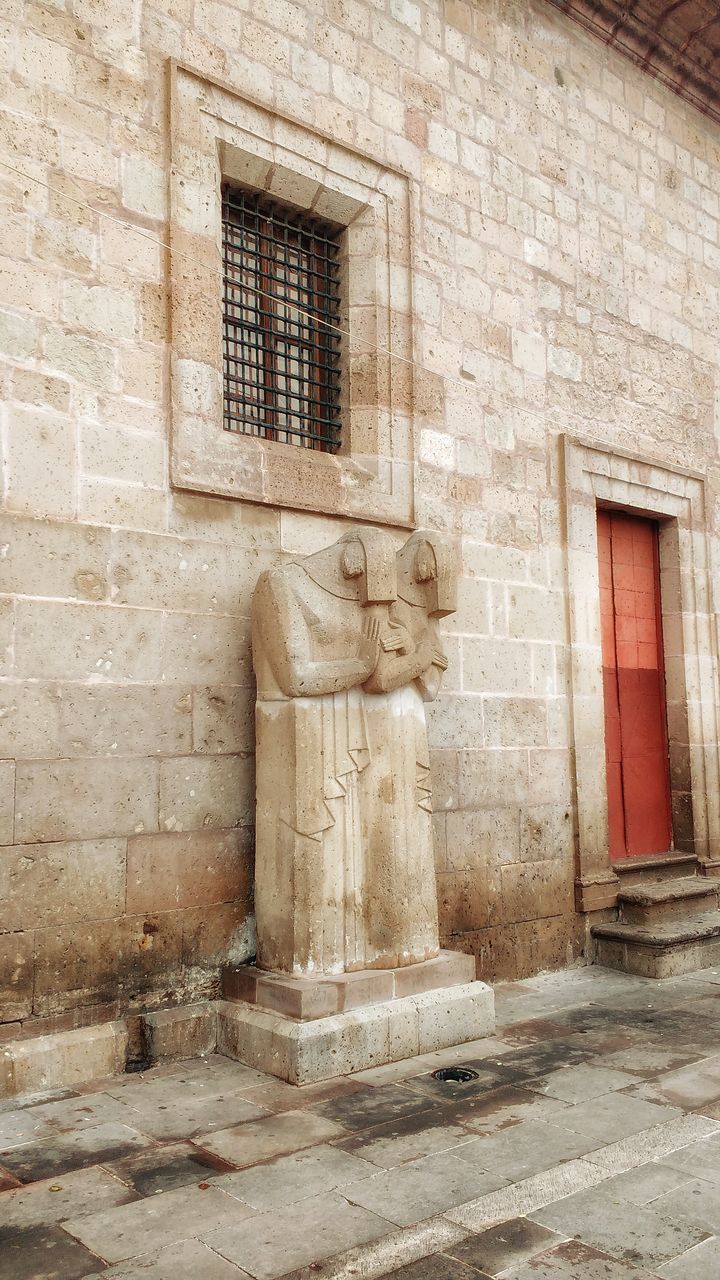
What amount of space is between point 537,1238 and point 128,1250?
0.96 m

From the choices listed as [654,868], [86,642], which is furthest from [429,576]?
[654,868]

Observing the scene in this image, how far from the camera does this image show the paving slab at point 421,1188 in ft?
8.27

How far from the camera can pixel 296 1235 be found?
2385 millimetres

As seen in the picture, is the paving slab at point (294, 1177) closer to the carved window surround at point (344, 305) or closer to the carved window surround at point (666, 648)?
the carved window surround at point (344, 305)

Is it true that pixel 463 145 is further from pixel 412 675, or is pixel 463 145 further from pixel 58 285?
pixel 412 675

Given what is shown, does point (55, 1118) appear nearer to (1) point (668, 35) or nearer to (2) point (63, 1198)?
(2) point (63, 1198)

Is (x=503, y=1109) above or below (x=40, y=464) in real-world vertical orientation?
below

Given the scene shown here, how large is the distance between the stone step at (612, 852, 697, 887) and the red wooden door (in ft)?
0.43

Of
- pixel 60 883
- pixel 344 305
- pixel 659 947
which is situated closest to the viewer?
pixel 60 883

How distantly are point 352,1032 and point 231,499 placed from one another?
2.17 m

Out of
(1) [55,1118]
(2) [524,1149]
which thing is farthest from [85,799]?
(2) [524,1149]

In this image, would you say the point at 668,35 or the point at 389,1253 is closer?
the point at 389,1253

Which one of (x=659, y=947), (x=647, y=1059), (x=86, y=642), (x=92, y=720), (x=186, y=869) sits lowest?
(x=647, y=1059)

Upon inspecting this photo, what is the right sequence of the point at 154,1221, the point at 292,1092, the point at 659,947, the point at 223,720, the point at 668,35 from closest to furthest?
the point at 154,1221, the point at 292,1092, the point at 223,720, the point at 659,947, the point at 668,35
